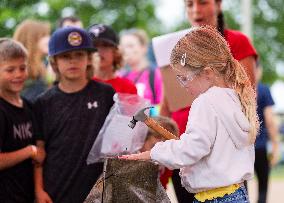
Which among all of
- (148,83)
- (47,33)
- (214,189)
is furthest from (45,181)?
(148,83)

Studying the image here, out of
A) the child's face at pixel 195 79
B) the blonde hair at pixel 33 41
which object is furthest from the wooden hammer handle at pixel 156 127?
the blonde hair at pixel 33 41

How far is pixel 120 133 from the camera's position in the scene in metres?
4.68

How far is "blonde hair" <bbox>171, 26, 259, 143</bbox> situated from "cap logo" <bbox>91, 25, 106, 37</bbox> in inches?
68.4

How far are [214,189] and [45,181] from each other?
143cm

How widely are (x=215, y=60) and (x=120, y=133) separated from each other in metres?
1.03

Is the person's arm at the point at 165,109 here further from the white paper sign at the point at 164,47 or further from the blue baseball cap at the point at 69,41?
the blue baseball cap at the point at 69,41

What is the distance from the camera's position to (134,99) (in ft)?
16.0

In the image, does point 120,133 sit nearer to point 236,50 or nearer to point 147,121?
point 147,121

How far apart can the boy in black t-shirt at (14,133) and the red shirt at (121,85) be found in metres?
0.60

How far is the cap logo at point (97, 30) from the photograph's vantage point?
18.4ft

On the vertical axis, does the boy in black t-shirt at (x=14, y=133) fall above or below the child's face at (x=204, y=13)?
below

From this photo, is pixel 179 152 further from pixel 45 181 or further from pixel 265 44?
pixel 265 44

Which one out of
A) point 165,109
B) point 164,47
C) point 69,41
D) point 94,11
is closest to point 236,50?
point 164,47

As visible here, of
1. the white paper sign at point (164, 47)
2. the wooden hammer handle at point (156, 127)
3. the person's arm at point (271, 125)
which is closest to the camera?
the wooden hammer handle at point (156, 127)
